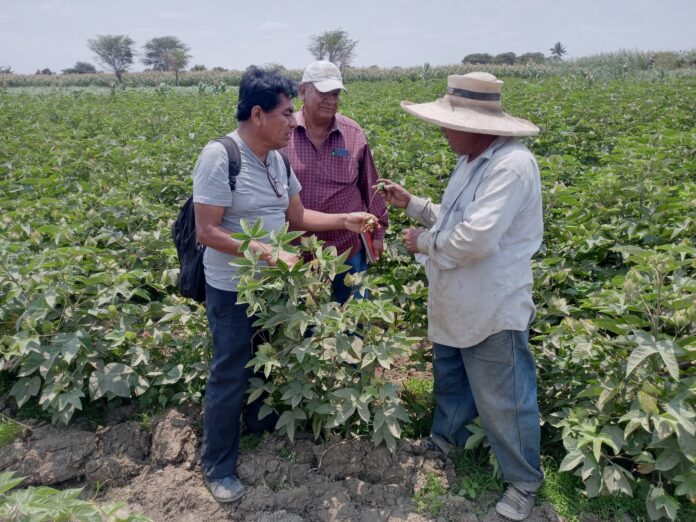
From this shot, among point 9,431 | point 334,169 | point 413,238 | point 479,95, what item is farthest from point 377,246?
point 9,431

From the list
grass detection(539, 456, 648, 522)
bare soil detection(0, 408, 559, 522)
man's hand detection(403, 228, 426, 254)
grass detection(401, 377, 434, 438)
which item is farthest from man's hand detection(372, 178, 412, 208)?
grass detection(539, 456, 648, 522)

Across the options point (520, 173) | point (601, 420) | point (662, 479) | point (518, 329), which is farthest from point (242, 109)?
point (662, 479)

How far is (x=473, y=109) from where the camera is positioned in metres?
2.31

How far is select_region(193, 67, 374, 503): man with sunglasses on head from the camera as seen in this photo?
89.7 inches

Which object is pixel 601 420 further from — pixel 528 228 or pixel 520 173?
pixel 520 173

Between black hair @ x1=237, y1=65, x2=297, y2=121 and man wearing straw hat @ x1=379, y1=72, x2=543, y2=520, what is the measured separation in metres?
0.61

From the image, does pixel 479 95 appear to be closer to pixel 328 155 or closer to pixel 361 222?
pixel 361 222

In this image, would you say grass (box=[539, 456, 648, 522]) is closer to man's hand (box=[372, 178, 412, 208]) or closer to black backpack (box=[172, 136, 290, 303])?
man's hand (box=[372, 178, 412, 208])

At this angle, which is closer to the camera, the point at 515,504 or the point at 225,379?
the point at 515,504

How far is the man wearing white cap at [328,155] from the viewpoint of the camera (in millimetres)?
3014

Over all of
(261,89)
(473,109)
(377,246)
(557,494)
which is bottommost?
(557,494)

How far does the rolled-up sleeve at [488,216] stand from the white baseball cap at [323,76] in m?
1.14

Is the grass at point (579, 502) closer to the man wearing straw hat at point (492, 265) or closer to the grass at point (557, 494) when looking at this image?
the grass at point (557, 494)

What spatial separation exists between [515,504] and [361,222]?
1433 mm
